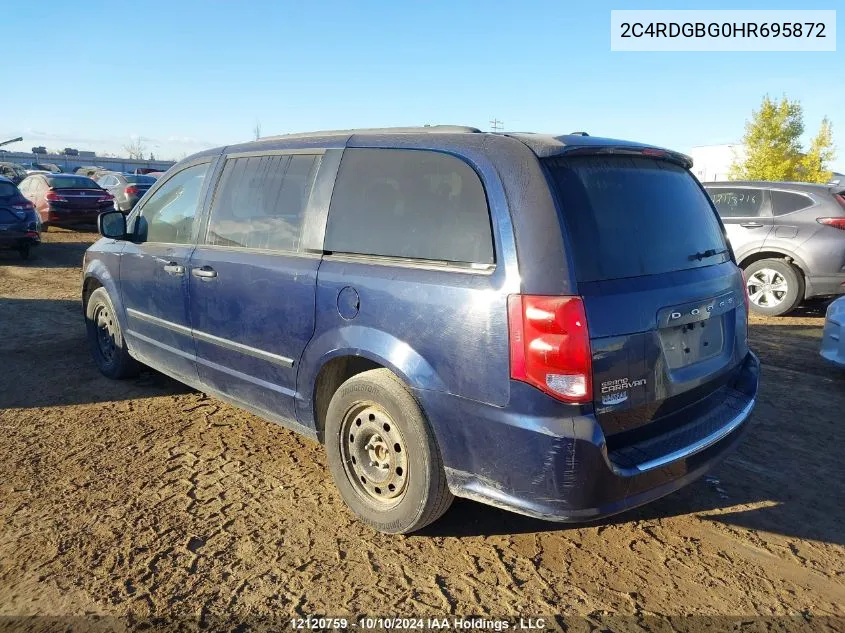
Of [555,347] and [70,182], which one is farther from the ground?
[70,182]

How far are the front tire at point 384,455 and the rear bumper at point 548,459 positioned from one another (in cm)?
10

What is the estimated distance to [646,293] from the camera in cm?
258

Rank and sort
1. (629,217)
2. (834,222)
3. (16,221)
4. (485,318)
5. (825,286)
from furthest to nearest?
(16,221), (825,286), (834,222), (629,217), (485,318)

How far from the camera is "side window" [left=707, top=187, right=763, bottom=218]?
873 centimetres

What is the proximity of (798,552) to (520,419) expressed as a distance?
5.36ft

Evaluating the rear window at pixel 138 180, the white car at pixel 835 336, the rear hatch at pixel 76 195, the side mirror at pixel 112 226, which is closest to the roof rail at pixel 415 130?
the side mirror at pixel 112 226

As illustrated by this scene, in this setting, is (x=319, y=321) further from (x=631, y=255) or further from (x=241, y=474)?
(x=631, y=255)

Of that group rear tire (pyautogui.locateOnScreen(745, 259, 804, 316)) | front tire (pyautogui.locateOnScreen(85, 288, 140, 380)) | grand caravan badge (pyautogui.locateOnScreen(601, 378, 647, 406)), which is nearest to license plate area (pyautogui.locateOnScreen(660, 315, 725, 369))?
grand caravan badge (pyautogui.locateOnScreen(601, 378, 647, 406))

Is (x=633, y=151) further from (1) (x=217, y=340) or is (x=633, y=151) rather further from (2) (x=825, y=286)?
(2) (x=825, y=286)

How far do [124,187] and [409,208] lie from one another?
18600 mm

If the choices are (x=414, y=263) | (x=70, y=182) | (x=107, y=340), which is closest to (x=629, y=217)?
(x=414, y=263)

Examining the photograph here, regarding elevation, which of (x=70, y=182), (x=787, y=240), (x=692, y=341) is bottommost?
(x=692, y=341)

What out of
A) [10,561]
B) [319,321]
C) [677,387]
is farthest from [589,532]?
[10,561]

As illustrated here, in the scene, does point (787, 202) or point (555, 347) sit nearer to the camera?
point (555, 347)
